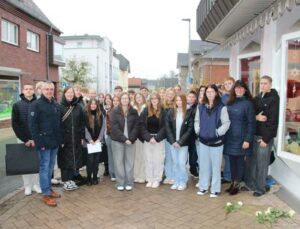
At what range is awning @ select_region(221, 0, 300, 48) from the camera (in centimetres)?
550

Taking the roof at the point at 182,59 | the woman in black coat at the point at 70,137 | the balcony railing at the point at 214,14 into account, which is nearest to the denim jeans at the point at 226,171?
the woman in black coat at the point at 70,137

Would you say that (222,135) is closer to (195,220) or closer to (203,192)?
(203,192)

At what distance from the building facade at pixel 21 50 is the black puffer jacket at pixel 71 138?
1309 centimetres

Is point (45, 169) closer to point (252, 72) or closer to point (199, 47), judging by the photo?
point (252, 72)

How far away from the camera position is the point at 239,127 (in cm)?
600

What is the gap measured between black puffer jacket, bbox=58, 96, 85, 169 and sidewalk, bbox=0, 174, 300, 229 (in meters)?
0.55

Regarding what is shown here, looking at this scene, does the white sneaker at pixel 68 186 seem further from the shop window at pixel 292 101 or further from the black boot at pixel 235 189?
the shop window at pixel 292 101

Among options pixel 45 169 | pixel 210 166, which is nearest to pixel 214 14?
pixel 210 166

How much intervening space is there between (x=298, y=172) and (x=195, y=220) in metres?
2.13

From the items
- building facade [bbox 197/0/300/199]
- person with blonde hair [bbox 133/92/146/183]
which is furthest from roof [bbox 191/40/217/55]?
person with blonde hair [bbox 133/92/146/183]

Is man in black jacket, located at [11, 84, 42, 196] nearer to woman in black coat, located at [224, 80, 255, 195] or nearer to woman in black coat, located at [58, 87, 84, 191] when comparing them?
woman in black coat, located at [58, 87, 84, 191]

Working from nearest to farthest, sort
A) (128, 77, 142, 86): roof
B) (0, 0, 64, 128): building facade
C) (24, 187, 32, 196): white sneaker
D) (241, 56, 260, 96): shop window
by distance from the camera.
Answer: (24, 187, 32, 196): white sneaker < (241, 56, 260, 96): shop window < (0, 0, 64, 128): building facade < (128, 77, 142, 86): roof

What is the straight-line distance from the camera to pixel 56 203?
572 cm

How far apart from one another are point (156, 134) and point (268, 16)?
2998 mm
